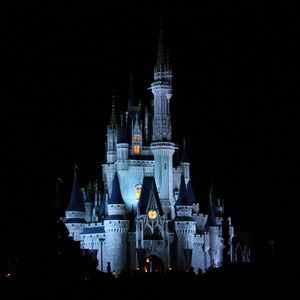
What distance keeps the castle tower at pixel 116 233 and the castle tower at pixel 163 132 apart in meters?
5.53

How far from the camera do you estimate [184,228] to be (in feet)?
286

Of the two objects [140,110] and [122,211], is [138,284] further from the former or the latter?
[140,110]

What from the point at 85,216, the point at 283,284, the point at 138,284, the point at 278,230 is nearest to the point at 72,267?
the point at 138,284

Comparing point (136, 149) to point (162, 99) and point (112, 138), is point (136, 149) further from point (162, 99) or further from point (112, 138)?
point (162, 99)

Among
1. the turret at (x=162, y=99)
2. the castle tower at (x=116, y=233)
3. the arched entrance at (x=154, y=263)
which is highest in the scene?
the turret at (x=162, y=99)

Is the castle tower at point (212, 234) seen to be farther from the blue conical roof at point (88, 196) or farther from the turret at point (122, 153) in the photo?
the blue conical roof at point (88, 196)

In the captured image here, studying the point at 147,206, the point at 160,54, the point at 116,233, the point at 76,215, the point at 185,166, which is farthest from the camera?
the point at 185,166

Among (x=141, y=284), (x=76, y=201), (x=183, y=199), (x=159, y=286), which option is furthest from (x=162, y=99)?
(x=159, y=286)

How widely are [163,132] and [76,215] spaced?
520 inches

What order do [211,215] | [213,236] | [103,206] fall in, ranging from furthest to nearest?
[103,206] < [211,215] < [213,236]

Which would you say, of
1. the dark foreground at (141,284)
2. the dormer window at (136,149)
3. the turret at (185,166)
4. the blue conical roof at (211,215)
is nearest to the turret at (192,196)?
the turret at (185,166)

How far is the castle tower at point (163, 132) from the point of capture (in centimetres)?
9081

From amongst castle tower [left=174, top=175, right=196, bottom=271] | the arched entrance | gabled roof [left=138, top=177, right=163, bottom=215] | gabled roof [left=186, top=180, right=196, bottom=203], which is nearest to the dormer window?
gabled roof [left=138, top=177, right=163, bottom=215]

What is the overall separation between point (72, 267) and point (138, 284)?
7.52 metres
